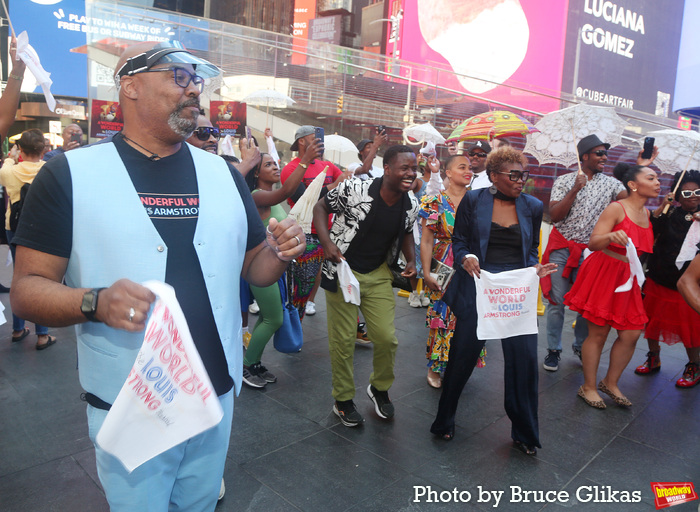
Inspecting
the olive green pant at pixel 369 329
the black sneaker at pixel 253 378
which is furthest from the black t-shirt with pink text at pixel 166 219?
the black sneaker at pixel 253 378

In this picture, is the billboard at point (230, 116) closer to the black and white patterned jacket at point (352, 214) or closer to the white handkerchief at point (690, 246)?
the black and white patterned jacket at point (352, 214)

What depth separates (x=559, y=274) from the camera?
217 inches

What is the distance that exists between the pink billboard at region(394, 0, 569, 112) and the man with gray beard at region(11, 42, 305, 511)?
70.9 feet

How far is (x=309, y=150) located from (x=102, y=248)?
2.75 metres

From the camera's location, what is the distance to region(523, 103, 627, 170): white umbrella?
5543mm

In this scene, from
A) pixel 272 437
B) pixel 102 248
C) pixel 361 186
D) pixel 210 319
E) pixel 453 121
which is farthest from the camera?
pixel 453 121

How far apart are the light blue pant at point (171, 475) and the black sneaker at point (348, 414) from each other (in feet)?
6.64

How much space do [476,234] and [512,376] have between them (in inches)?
40.7

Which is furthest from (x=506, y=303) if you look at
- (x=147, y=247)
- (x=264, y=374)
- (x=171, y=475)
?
(x=147, y=247)

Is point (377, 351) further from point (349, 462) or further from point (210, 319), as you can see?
point (210, 319)

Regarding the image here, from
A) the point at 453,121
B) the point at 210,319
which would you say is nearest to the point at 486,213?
the point at 210,319

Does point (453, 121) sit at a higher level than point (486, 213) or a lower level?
higher

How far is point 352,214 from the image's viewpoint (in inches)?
158

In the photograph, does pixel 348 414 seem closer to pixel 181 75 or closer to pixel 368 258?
pixel 368 258
